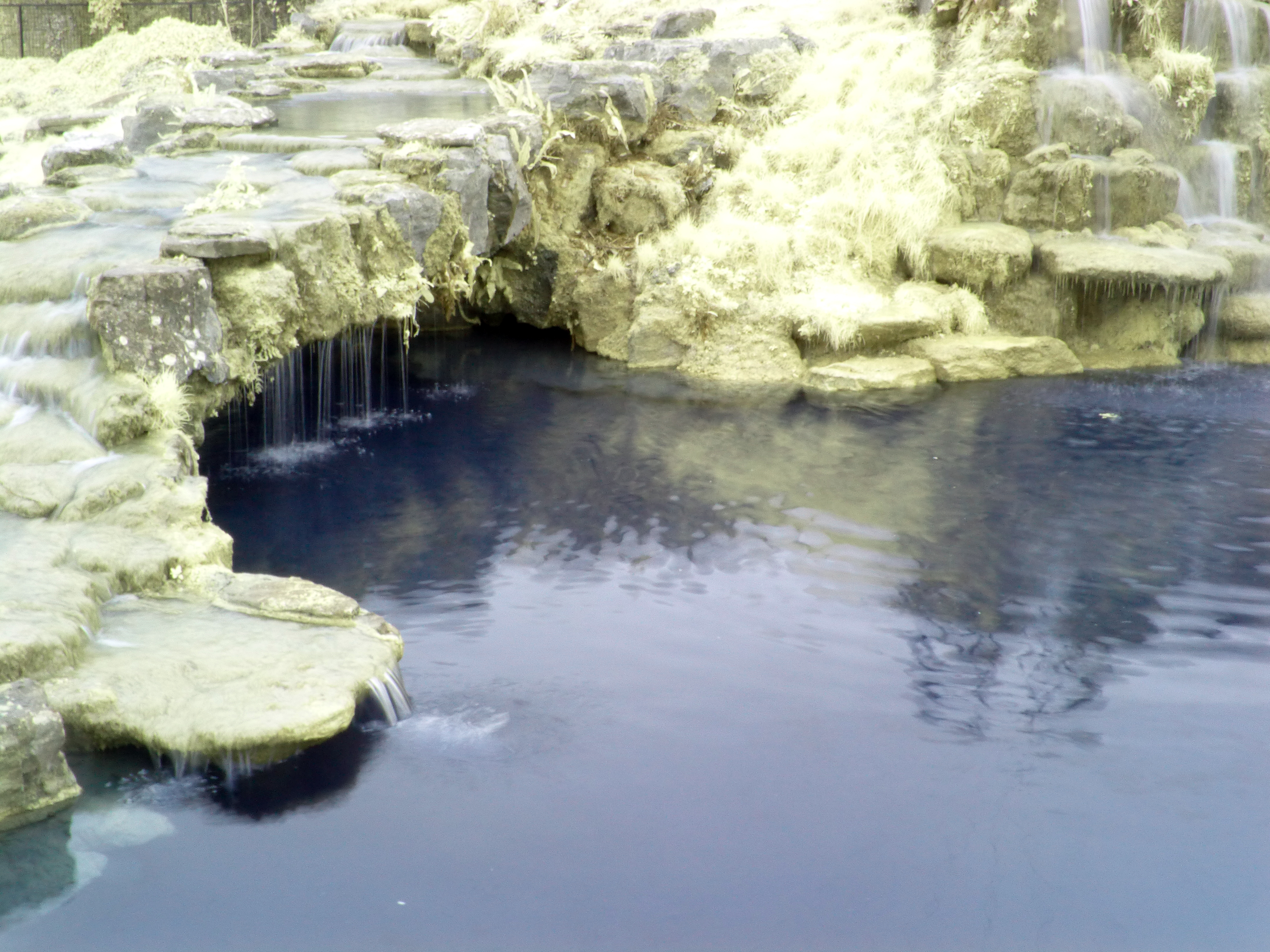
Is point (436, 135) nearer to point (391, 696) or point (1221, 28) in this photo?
point (391, 696)

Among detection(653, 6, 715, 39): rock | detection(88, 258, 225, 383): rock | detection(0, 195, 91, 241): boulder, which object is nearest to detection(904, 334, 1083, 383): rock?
detection(653, 6, 715, 39): rock

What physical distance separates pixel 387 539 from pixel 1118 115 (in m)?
8.99

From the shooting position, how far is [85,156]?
Answer: 28.2ft

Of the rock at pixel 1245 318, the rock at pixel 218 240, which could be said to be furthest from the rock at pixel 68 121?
the rock at pixel 1245 318

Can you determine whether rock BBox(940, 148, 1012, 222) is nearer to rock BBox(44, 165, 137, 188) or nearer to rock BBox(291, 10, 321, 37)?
rock BBox(44, 165, 137, 188)

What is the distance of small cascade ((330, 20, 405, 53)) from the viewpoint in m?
15.2

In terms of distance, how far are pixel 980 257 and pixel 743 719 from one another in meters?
7.12

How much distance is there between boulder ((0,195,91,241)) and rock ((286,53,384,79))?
19.2ft

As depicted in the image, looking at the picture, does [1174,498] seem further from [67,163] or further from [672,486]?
[67,163]

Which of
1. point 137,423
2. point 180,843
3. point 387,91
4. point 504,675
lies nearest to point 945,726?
point 504,675

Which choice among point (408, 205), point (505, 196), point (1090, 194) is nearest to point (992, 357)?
point (1090, 194)

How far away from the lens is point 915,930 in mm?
3971

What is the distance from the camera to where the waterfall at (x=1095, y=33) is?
479 inches

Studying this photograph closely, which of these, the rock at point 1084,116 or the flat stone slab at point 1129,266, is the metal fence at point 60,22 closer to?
the rock at point 1084,116
